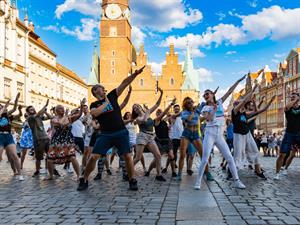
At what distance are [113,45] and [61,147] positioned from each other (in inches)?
2702

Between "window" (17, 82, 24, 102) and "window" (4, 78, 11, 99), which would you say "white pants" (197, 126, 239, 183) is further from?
"window" (17, 82, 24, 102)

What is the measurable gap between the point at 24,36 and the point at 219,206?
46.0 meters

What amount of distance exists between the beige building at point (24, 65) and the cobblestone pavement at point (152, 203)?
119ft

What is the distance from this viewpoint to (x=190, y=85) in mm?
81688

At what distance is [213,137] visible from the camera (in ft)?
26.5

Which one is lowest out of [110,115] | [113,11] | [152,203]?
[152,203]

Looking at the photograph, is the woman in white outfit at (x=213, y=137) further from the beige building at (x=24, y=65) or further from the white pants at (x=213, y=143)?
the beige building at (x=24, y=65)

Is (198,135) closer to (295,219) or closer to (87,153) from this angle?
(87,153)

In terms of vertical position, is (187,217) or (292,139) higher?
(292,139)

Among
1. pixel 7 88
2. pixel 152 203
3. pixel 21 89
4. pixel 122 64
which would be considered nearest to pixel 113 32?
pixel 122 64

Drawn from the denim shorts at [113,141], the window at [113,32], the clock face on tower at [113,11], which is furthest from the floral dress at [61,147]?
the clock face on tower at [113,11]

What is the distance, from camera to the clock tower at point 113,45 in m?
76.1

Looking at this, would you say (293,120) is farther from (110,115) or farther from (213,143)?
(110,115)

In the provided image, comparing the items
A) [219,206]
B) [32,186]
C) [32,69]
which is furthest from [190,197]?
[32,69]
